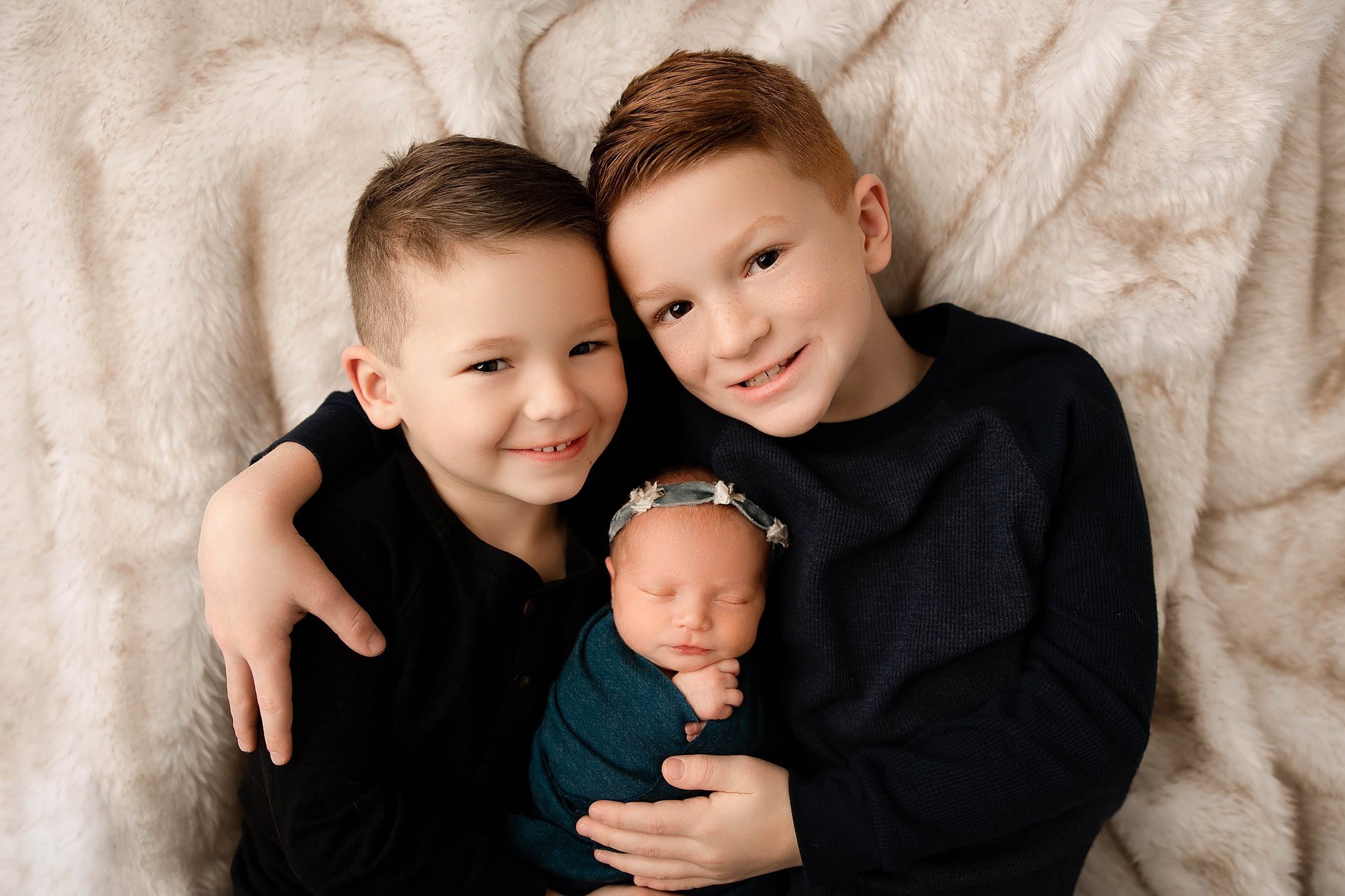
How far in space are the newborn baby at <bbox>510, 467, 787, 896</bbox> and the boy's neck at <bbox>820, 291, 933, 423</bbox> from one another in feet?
0.67

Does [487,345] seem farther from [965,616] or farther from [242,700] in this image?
[965,616]

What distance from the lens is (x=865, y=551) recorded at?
1208 mm

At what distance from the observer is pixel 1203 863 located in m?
1.28

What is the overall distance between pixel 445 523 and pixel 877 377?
62 cm

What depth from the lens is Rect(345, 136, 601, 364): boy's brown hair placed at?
1053 millimetres

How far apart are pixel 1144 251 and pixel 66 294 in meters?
1.43

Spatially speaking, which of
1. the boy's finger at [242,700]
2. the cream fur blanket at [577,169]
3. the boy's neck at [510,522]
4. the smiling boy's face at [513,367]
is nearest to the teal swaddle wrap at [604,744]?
the boy's neck at [510,522]

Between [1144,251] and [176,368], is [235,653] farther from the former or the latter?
[1144,251]

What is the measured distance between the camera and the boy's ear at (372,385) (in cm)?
114

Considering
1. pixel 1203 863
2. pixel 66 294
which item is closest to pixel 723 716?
pixel 1203 863

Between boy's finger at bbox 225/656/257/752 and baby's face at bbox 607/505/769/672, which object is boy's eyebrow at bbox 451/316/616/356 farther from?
boy's finger at bbox 225/656/257/752

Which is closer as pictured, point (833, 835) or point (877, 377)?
point (833, 835)

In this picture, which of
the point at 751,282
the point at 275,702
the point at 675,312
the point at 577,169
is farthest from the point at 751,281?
the point at 275,702

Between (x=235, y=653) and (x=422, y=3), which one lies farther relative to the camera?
(x=422, y=3)
